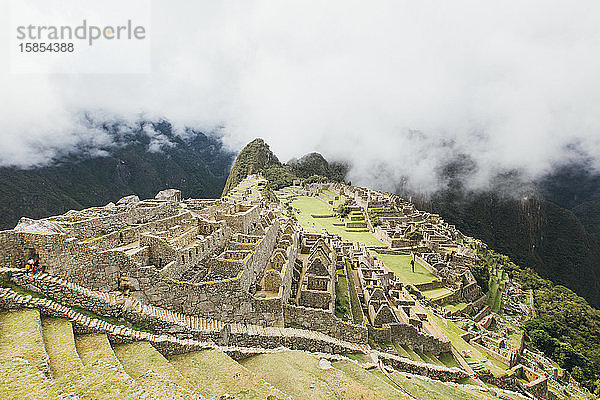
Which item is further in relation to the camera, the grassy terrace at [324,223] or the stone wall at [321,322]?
the grassy terrace at [324,223]

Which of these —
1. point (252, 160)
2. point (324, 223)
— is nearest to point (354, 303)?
point (324, 223)

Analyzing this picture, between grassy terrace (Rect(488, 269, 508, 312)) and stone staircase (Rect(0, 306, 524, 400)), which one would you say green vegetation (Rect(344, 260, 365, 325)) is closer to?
stone staircase (Rect(0, 306, 524, 400))

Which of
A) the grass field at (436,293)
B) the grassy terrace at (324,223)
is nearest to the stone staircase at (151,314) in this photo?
the grass field at (436,293)

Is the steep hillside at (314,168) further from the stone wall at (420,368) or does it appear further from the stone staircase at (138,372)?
the stone staircase at (138,372)

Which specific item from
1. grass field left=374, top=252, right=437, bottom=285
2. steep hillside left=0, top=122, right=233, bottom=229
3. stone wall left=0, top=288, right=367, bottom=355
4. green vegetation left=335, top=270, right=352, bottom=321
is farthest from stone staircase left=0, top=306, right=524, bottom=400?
steep hillside left=0, top=122, right=233, bottom=229

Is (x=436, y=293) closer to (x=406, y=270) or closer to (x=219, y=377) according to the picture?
(x=406, y=270)

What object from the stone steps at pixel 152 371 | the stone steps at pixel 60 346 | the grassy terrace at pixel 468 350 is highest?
the stone steps at pixel 60 346

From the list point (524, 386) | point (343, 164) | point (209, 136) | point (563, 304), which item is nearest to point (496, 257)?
point (563, 304)
